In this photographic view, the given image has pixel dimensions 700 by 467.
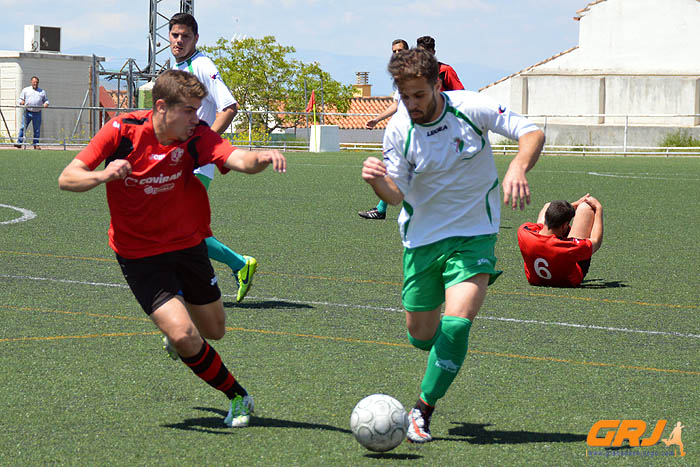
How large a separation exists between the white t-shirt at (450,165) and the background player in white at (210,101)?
299cm

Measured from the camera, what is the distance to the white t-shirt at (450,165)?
5375mm

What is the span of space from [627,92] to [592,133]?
16.8 ft

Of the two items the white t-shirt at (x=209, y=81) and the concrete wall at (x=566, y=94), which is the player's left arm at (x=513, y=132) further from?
the concrete wall at (x=566, y=94)

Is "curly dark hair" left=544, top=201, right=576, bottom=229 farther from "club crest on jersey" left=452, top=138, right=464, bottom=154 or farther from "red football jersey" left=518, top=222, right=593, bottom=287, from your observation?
"club crest on jersey" left=452, top=138, right=464, bottom=154

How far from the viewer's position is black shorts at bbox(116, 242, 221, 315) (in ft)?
17.6

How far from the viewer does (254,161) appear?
199 inches

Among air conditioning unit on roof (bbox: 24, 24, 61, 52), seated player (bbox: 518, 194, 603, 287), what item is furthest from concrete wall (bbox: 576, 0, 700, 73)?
seated player (bbox: 518, 194, 603, 287)

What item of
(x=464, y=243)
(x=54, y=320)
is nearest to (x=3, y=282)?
(x=54, y=320)

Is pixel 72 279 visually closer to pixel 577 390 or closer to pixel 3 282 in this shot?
pixel 3 282

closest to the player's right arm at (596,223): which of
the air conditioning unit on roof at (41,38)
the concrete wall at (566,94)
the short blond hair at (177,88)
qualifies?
the short blond hair at (177,88)

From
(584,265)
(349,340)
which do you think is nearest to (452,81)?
(584,265)

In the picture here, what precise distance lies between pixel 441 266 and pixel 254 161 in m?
1.13

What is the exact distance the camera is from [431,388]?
17.1ft

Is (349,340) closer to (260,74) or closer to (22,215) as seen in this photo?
(22,215)
